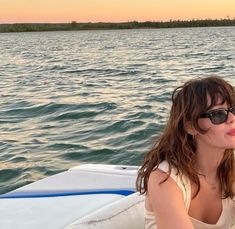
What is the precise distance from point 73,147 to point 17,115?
314 cm

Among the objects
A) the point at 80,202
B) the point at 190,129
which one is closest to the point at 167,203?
the point at 190,129

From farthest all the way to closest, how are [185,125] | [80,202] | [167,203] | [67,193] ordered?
[67,193]
[80,202]
[185,125]
[167,203]

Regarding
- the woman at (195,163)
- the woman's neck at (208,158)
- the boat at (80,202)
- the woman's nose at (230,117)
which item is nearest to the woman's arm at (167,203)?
the woman at (195,163)

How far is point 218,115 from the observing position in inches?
83.8

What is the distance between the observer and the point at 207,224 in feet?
7.34

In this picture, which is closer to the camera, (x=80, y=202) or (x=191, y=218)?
(x=191, y=218)

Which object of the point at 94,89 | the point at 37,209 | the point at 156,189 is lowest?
the point at 94,89

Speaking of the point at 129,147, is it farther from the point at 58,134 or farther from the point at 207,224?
the point at 207,224

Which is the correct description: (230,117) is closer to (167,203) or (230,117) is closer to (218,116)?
(218,116)

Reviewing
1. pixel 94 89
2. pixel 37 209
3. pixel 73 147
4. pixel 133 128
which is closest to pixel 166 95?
pixel 94 89

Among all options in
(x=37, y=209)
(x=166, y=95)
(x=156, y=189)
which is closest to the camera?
(x=156, y=189)

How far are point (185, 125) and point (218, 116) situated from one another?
137mm

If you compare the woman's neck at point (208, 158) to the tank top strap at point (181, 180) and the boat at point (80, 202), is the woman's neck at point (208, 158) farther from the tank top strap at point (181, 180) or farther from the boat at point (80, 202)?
the boat at point (80, 202)

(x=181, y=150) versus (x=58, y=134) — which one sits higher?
(x=181, y=150)
